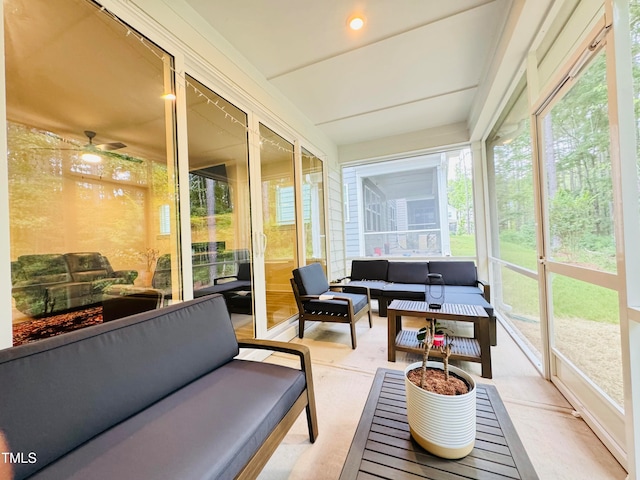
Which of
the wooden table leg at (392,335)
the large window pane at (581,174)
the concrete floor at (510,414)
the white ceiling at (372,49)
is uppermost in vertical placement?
the white ceiling at (372,49)

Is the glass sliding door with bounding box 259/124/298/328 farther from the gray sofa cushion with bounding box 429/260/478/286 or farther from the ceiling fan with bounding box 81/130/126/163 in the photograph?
the gray sofa cushion with bounding box 429/260/478/286

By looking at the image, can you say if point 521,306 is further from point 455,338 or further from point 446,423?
point 446,423

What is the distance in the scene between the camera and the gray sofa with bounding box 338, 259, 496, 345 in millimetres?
3331

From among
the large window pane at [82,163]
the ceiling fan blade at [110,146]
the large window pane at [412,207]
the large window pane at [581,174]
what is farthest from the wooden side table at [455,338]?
the ceiling fan blade at [110,146]

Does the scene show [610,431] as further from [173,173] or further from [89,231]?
[89,231]

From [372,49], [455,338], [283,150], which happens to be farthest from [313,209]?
[455,338]

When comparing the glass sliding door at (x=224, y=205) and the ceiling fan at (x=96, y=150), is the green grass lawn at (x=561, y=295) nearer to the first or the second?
the glass sliding door at (x=224, y=205)

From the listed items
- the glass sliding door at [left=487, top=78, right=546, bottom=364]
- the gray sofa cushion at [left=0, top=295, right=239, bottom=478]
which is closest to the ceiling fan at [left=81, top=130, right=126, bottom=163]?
the gray sofa cushion at [left=0, top=295, right=239, bottom=478]

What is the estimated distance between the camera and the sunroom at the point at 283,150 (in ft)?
4.60

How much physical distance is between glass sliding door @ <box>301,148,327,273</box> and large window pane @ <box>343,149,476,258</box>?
1017mm

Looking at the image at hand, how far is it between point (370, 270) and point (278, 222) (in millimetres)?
1929

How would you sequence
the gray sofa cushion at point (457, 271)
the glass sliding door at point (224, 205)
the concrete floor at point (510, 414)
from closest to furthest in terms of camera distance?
the concrete floor at point (510, 414) → the glass sliding door at point (224, 205) → the gray sofa cushion at point (457, 271)

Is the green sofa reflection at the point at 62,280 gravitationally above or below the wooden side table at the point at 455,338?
above

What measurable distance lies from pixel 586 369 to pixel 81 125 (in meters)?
4.69
